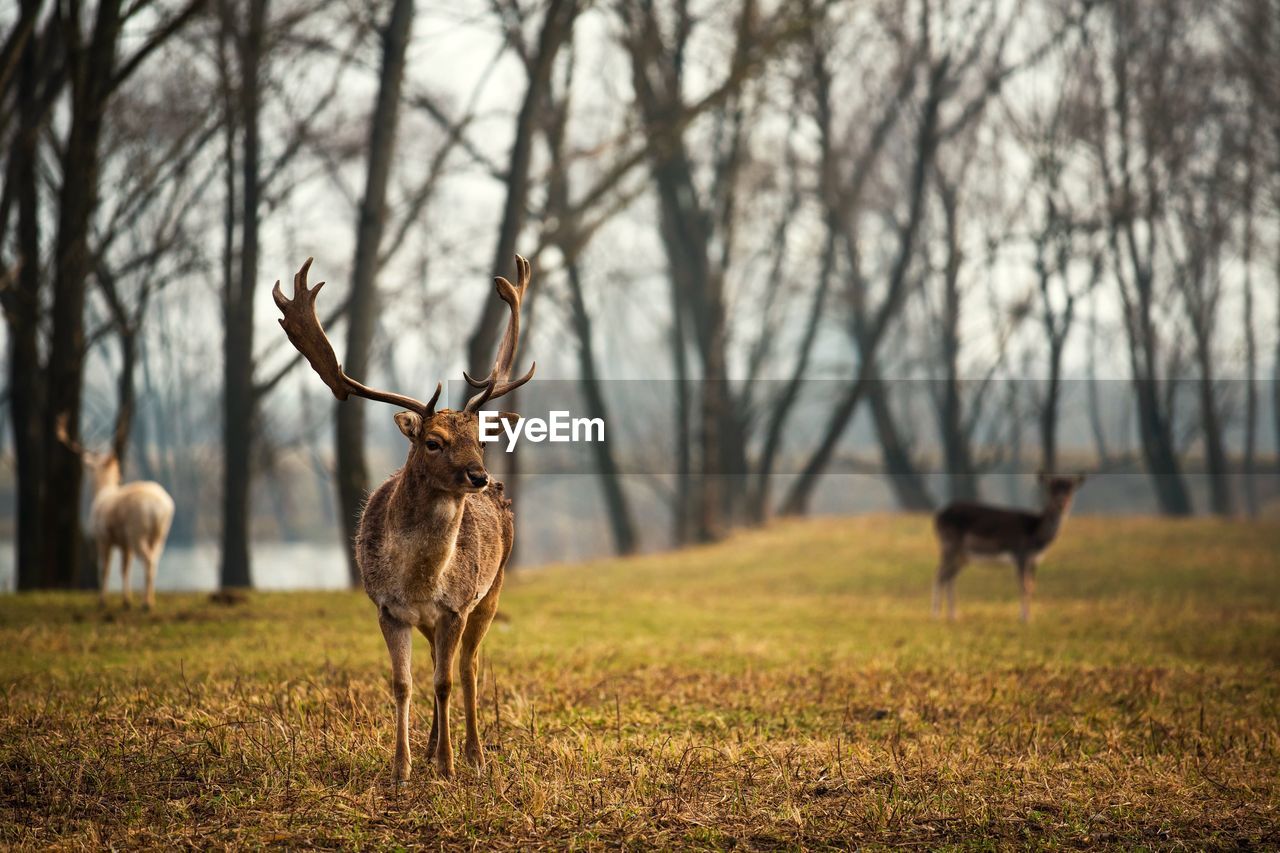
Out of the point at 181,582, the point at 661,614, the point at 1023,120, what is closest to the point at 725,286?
the point at 1023,120

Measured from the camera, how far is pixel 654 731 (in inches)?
262

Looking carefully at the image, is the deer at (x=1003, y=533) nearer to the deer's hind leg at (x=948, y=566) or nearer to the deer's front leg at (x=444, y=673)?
the deer's hind leg at (x=948, y=566)

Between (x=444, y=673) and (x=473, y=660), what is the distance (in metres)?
0.39

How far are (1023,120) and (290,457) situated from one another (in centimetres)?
3979

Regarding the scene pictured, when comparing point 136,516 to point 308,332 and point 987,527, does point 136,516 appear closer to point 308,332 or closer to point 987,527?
point 308,332

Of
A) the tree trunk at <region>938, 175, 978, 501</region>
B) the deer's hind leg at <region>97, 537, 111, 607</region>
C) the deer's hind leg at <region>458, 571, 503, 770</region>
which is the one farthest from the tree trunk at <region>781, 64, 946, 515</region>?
the deer's hind leg at <region>458, 571, 503, 770</region>

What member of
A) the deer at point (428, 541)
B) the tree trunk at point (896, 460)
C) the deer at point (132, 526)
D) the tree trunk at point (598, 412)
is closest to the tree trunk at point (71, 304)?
the deer at point (132, 526)

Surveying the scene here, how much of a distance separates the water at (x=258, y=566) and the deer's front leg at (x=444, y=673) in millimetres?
24890

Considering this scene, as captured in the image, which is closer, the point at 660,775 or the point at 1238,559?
the point at 660,775

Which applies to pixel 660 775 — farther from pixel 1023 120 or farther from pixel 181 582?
pixel 181 582

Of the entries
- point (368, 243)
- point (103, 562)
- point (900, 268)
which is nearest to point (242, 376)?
point (368, 243)

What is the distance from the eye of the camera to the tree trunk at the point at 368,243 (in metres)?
14.8

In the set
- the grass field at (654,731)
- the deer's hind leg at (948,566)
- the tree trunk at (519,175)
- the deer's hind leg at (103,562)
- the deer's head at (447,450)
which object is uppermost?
the tree trunk at (519,175)

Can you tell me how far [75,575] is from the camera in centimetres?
1387
